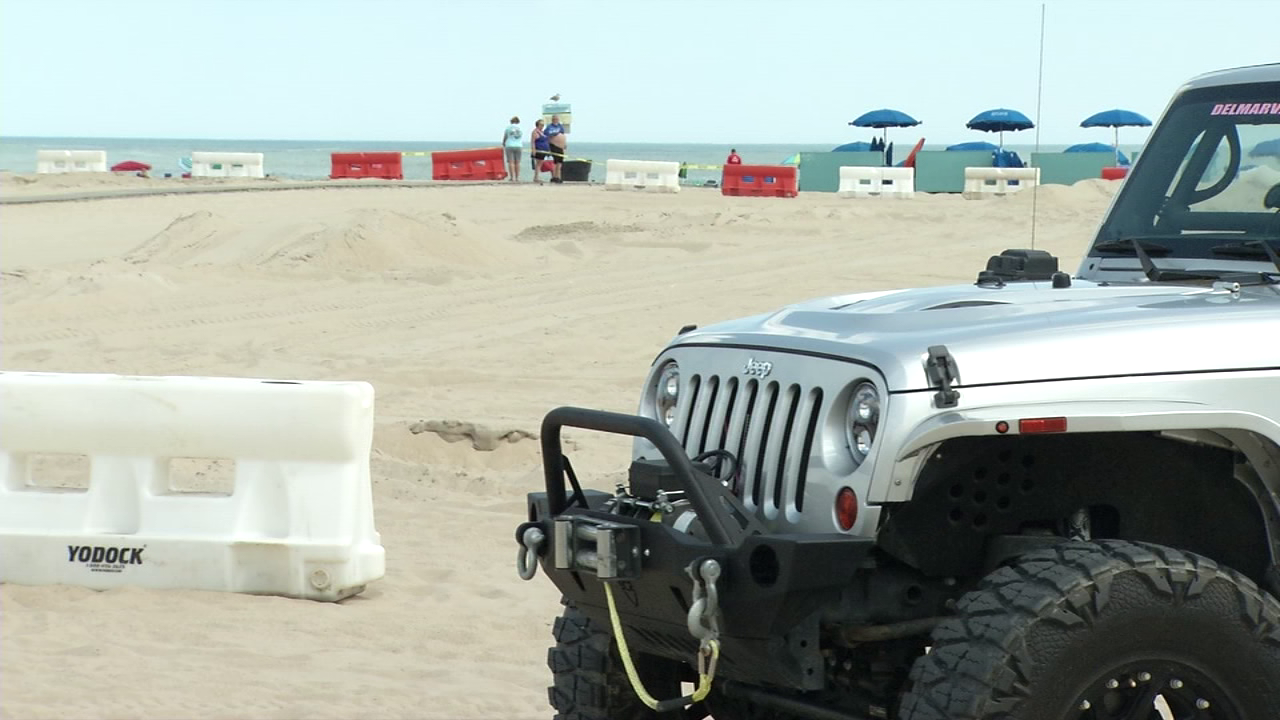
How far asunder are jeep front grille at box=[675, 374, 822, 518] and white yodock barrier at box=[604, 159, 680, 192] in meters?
28.3

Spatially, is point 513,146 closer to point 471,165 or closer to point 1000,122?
point 471,165

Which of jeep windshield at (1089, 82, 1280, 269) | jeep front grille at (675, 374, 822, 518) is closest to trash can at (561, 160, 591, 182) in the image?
jeep windshield at (1089, 82, 1280, 269)

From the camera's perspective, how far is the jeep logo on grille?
14.8ft

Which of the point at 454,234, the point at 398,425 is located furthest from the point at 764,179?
the point at 398,425

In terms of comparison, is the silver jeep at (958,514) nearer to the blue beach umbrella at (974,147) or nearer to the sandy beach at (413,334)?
the sandy beach at (413,334)

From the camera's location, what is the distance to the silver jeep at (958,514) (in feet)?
13.1

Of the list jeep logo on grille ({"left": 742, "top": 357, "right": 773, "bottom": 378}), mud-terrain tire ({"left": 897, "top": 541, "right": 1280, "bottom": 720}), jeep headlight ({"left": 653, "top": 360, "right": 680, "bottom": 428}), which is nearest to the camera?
mud-terrain tire ({"left": 897, "top": 541, "right": 1280, "bottom": 720})

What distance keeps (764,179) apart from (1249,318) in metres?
27.9

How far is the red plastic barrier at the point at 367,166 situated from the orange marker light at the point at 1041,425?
35.8 metres

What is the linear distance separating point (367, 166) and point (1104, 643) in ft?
122

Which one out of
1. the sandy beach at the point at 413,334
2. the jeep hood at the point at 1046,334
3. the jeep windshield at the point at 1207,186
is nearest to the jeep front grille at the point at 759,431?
the jeep hood at the point at 1046,334

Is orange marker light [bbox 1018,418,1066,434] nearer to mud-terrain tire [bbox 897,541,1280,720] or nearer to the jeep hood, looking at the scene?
the jeep hood

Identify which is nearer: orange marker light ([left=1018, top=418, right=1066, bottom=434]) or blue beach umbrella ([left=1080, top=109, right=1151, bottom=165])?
orange marker light ([left=1018, top=418, right=1066, bottom=434])

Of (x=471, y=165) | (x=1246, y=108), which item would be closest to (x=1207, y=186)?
(x=1246, y=108)
